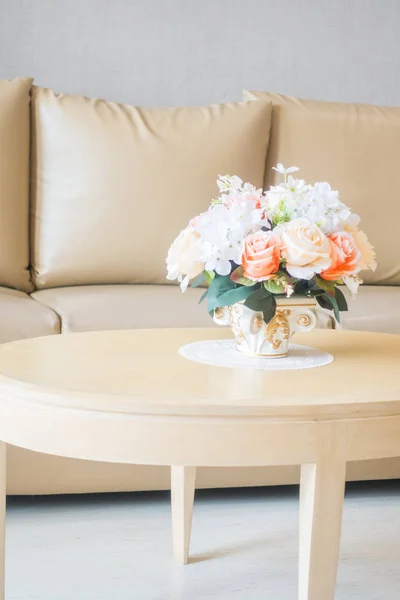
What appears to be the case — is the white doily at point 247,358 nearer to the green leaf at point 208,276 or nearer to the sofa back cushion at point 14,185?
the green leaf at point 208,276

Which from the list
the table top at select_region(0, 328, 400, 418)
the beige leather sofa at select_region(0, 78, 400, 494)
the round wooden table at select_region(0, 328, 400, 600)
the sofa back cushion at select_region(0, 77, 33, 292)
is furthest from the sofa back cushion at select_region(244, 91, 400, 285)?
the round wooden table at select_region(0, 328, 400, 600)

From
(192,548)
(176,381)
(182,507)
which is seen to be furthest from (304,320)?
(192,548)

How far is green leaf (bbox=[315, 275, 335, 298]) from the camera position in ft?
4.08

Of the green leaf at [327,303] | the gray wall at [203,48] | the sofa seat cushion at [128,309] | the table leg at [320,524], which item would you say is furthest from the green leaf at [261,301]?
the gray wall at [203,48]

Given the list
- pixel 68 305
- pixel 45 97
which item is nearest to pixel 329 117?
pixel 45 97

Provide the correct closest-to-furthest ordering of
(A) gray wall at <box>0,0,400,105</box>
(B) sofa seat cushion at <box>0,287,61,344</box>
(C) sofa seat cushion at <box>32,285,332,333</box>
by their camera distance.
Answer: (B) sofa seat cushion at <box>0,287,61,344</box>
(C) sofa seat cushion at <box>32,285,332,333</box>
(A) gray wall at <box>0,0,400,105</box>

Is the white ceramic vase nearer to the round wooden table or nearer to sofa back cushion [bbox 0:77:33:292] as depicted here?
the round wooden table

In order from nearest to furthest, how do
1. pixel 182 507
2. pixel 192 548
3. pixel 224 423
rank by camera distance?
pixel 224 423, pixel 182 507, pixel 192 548

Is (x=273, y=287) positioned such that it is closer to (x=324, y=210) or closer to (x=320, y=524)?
(x=324, y=210)

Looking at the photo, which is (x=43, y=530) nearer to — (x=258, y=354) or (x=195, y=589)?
(x=195, y=589)

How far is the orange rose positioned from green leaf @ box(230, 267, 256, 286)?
12cm

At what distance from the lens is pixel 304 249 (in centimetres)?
118

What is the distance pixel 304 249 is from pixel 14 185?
4.28 ft

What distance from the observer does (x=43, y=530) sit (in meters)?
1.66
